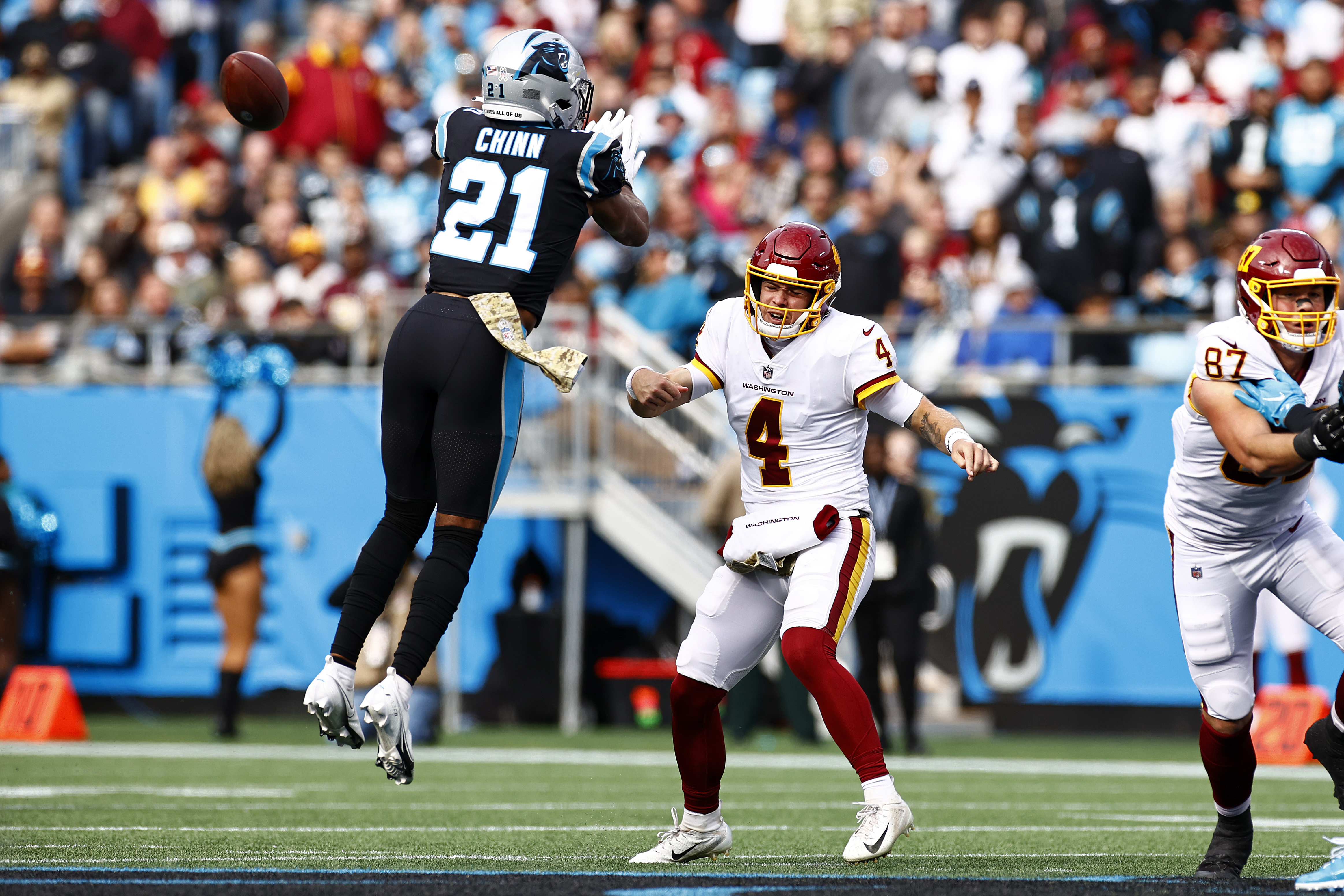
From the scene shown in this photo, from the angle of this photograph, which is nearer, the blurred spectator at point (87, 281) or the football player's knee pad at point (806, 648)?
the football player's knee pad at point (806, 648)

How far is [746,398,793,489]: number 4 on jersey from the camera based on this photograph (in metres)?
5.95

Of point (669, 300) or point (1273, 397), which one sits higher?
point (1273, 397)

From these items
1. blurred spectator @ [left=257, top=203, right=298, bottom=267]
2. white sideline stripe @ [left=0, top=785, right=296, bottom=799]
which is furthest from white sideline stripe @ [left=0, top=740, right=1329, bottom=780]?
blurred spectator @ [left=257, top=203, right=298, bottom=267]

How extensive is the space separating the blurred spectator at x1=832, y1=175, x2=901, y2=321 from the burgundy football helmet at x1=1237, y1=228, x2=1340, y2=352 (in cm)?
735

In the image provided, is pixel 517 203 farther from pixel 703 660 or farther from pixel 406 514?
pixel 703 660

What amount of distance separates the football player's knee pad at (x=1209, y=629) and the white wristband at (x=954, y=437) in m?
0.88

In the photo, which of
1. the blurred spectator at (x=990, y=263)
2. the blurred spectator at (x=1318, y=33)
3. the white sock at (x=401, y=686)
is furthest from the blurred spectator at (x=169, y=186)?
the white sock at (x=401, y=686)

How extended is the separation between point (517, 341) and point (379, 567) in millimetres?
841

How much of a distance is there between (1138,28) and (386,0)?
23.4 ft

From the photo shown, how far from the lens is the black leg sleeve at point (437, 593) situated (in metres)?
5.51

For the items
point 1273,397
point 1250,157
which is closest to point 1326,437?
point 1273,397

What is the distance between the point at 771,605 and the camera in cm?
593

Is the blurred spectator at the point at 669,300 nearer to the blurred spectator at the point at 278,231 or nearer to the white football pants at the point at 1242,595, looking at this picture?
the blurred spectator at the point at 278,231

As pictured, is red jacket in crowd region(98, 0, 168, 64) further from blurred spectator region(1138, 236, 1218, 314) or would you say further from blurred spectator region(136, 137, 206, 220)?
blurred spectator region(1138, 236, 1218, 314)
